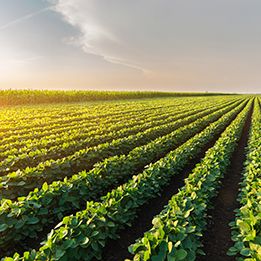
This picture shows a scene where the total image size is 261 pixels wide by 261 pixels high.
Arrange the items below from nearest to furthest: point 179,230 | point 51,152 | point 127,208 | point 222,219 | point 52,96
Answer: point 179,230
point 127,208
point 222,219
point 51,152
point 52,96

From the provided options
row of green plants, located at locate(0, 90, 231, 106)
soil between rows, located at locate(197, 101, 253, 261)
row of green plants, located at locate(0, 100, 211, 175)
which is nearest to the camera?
soil between rows, located at locate(197, 101, 253, 261)

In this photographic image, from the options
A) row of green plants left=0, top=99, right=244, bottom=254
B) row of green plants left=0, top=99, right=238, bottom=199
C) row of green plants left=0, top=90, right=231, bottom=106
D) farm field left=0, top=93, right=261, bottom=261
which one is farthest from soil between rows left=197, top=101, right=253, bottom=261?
row of green plants left=0, top=90, right=231, bottom=106

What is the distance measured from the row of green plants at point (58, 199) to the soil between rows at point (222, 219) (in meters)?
2.56

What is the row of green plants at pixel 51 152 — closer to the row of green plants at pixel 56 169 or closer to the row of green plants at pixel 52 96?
the row of green plants at pixel 56 169

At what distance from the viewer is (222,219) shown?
6.16 meters

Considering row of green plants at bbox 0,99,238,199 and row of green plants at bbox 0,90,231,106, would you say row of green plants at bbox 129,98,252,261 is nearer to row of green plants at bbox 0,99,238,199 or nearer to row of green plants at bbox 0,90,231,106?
row of green plants at bbox 0,99,238,199

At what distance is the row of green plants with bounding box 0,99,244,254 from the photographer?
488 centimetres

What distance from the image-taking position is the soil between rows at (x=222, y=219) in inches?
197

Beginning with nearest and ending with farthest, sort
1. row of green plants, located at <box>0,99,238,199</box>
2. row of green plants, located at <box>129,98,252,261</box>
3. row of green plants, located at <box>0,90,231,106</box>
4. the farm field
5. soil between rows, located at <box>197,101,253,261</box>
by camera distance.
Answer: row of green plants, located at <box>129,98,252,261</box>
the farm field
soil between rows, located at <box>197,101,253,261</box>
row of green plants, located at <box>0,99,238,199</box>
row of green plants, located at <box>0,90,231,106</box>

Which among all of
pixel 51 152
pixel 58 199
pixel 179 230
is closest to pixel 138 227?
pixel 58 199

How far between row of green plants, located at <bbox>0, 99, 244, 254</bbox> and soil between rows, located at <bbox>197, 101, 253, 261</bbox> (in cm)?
256

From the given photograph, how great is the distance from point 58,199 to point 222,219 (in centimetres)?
342

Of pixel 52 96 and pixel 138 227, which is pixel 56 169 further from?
pixel 52 96

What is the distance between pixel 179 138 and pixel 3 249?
9.52 meters
